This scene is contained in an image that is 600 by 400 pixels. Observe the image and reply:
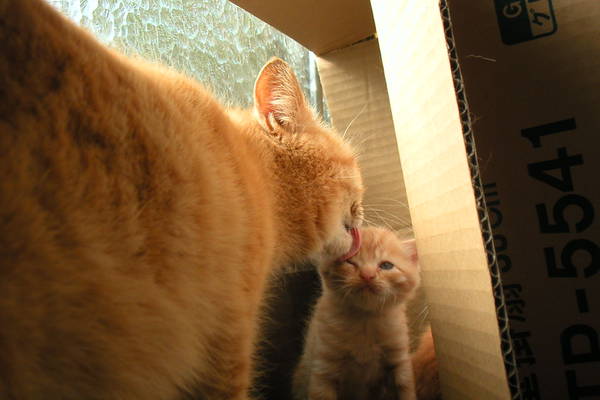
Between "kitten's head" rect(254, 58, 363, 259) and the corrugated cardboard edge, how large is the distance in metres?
0.58

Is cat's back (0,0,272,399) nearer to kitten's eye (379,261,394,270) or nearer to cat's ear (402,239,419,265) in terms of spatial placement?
kitten's eye (379,261,394,270)

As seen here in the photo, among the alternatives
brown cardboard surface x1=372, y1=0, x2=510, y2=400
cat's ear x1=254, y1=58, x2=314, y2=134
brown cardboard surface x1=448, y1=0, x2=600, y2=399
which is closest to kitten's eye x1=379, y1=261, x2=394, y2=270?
brown cardboard surface x1=372, y1=0, x2=510, y2=400

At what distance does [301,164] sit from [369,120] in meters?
0.74

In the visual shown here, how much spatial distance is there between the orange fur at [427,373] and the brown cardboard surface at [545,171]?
709 millimetres

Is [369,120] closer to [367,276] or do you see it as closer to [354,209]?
[354,209]

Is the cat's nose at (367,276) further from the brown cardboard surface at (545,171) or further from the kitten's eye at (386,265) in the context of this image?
the brown cardboard surface at (545,171)

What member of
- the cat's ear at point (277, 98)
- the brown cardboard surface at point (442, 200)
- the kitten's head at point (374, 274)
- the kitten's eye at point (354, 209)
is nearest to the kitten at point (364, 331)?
the kitten's head at point (374, 274)

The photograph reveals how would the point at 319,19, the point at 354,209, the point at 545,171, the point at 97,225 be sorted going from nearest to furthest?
1. the point at 97,225
2. the point at 545,171
3. the point at 354,209
4. the point at 319,19

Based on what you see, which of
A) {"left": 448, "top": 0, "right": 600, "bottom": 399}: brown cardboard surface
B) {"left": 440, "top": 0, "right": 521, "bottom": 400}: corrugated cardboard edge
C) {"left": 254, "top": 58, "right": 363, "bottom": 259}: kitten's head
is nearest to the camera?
{"left": 440, "top": 0, "right": 521, "bottom": 400}: corrugated cardboard edge

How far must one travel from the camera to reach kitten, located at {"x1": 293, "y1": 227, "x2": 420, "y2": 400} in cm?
151

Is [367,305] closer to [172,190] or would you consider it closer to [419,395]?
[419,395]

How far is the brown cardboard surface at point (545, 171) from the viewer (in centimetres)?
84

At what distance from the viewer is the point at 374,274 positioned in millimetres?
1500

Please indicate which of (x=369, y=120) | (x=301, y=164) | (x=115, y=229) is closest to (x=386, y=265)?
(x=301, y=164)
